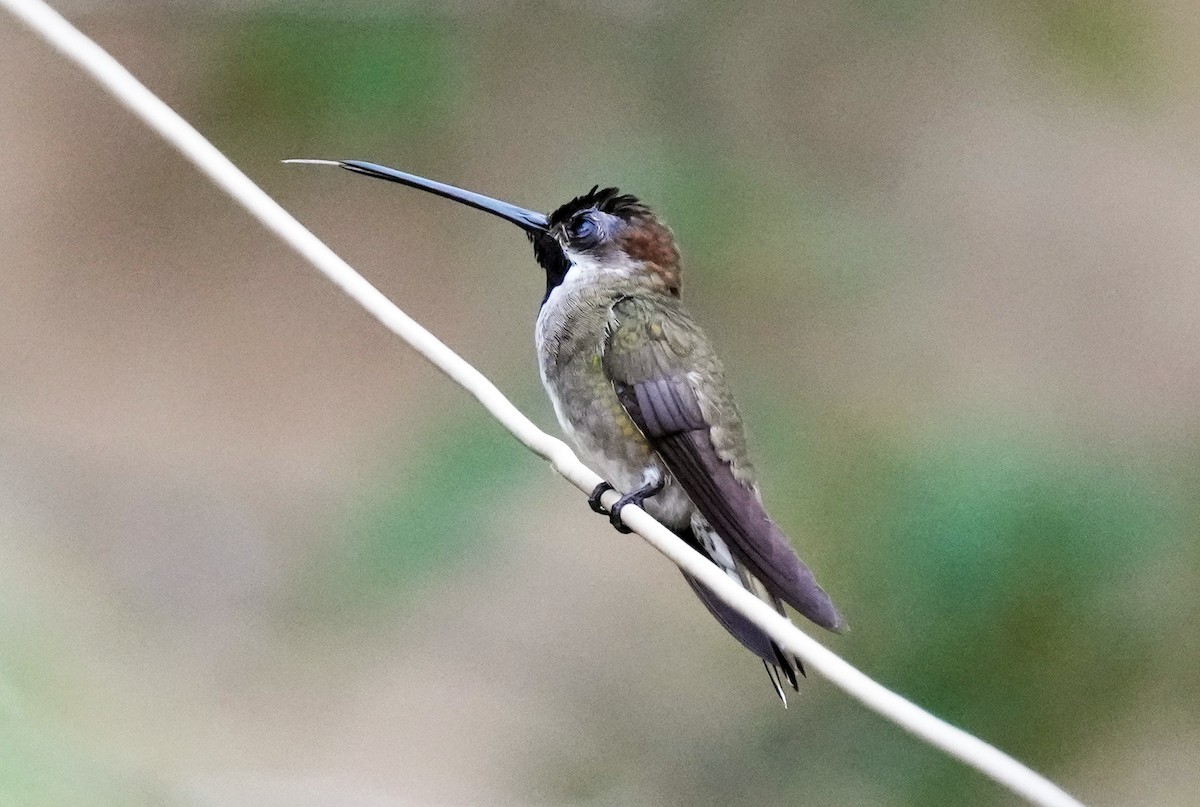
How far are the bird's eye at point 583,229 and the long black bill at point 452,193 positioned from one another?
0.08ft

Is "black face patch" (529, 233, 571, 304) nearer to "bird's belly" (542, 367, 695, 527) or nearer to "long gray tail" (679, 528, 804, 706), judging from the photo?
"bird's belly" (542, 367, 695, 527)

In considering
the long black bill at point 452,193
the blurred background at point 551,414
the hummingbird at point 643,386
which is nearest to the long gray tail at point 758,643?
the hummingbird at point 643,386

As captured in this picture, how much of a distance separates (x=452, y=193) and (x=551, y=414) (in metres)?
0.54

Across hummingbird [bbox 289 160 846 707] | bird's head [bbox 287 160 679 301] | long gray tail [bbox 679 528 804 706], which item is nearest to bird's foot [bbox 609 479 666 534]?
hummingbird [bbox 289 160 846 707]

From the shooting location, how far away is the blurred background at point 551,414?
4.79 feet

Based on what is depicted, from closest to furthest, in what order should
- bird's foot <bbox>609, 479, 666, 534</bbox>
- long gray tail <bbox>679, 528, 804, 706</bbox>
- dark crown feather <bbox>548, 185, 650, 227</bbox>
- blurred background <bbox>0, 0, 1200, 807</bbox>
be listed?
long gray tail <bbox>679, 528, 804, 706</bbox> < bird's foot <bbox>609, 479, 666, 534</bbox> < dark crown feather <bbox>548, 185, 650, 227</bbox> < blurred background <bbox>0, 0, 1200, 807</bbox>

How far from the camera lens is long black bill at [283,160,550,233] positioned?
768 mm

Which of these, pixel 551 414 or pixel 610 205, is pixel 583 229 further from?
pixel 551 414

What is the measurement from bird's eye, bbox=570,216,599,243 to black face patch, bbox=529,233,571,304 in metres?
0.02

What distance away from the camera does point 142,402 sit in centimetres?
208

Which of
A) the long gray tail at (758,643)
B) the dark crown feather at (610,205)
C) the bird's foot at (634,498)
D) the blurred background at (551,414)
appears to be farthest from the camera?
the blurred background at (551,414)

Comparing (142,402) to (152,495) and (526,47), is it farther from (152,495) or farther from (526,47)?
(526,47)

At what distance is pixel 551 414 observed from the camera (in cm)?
141

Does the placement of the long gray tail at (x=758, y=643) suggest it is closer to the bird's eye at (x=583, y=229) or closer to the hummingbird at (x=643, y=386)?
the hummingbird at (x=643, y=386)
